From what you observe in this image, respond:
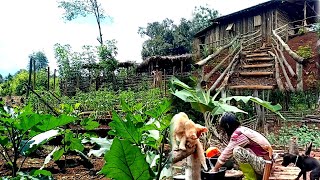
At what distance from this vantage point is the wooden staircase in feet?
19.2

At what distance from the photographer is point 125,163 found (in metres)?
0.71

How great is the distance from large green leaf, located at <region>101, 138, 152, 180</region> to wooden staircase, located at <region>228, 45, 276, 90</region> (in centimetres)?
520

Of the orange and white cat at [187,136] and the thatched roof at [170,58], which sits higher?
the thatched roof at [170,58]

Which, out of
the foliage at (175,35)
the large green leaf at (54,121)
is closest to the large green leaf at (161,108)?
the large green leaf at (54,121)

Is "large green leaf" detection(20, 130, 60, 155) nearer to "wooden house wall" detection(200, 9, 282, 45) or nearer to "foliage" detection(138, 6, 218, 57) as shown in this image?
"wooden house wall" detection(200, 9, 282, 45)

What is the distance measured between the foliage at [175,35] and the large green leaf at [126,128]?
14.9 metres

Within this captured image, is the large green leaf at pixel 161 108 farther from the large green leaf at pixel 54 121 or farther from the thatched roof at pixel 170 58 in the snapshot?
the thatched roof at pixel 170 58

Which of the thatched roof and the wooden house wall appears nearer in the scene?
the wooden house wall

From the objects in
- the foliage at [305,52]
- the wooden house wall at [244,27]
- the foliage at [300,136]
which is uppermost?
the wooden house wall at [244,27]

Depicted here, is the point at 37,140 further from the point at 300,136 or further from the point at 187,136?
the point at 300,136

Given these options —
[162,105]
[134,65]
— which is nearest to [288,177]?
[162,105]

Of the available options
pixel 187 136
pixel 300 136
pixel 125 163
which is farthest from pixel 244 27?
pixel 125 163

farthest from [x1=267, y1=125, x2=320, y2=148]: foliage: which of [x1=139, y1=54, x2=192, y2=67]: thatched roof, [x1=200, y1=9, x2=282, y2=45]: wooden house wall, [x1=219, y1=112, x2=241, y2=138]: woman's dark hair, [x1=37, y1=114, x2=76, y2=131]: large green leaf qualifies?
[x1=139, y1=54, x2=192, y2=67]: thatched roof

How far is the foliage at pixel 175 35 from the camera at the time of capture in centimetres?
1568
